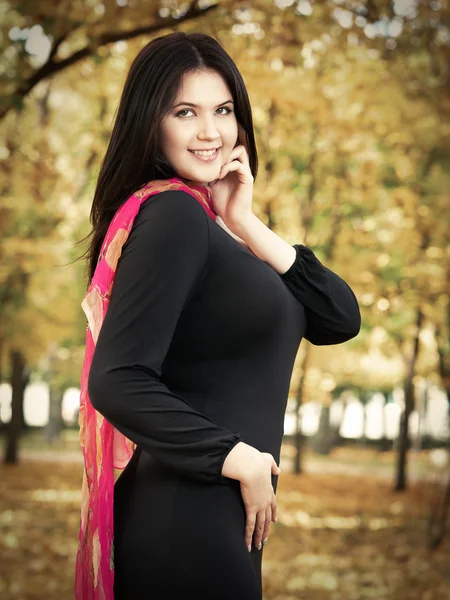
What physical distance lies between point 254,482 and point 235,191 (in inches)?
23.6

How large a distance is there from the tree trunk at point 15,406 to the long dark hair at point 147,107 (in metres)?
12.2

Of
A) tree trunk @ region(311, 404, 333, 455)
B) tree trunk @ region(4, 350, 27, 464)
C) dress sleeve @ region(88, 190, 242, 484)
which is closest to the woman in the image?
dress sleeve @ region(88, 190, 242, 484)

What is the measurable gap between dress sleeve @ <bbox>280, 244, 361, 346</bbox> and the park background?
240 cm

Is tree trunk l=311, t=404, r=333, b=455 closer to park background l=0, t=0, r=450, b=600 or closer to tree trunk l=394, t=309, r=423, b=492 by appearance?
park background l=0, t=0, r=450, b=600

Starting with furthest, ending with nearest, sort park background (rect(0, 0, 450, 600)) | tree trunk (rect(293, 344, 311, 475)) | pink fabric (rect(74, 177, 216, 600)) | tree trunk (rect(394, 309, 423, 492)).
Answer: tree trunk (rect(394, 309, 423, 492)) < tree trunk (rect(293, 344, 311, 475)) < park background (rect(0, 0, 450, 600)) < pink fabric (rect(74, 177, 216, 600))

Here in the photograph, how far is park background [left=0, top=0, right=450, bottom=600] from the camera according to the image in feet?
13.4

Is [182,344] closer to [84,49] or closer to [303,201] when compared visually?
[84,49]

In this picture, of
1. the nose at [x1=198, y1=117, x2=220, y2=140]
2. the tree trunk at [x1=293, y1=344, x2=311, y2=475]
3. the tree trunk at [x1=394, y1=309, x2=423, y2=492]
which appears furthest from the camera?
the tree trunk at [x1=394, y1=309, x2=423, y2=492]

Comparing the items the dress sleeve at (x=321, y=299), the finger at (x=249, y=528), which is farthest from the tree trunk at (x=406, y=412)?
the finger at (x=249, y=528)

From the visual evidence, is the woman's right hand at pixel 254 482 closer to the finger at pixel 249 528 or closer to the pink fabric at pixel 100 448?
the finger at pixel 249 528

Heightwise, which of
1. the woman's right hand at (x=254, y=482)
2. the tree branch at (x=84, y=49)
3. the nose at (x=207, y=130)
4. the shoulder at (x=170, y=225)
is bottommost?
the woman's right hand at (x=254, y=482)

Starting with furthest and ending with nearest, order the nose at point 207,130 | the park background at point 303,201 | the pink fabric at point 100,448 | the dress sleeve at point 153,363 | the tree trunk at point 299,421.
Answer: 1. the tree trunk at point 299,421
2. the park background at point 303,201
3. the nose at point 207,130
4. the pink fabric at point 100,448
5. the dress sleeve at point 153,363

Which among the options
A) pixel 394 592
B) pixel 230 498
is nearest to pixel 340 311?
pixel 230 498

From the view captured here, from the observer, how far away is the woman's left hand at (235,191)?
1589mm
